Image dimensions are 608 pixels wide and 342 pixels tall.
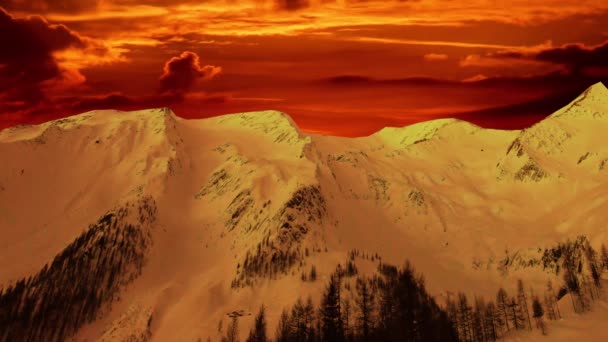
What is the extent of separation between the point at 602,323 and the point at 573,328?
8.23m

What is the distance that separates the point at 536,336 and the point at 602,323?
1988cm

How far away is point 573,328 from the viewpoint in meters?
189

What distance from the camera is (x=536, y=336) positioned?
19625 cm

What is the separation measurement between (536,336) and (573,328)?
1211cm

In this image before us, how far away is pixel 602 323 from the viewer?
611ft
